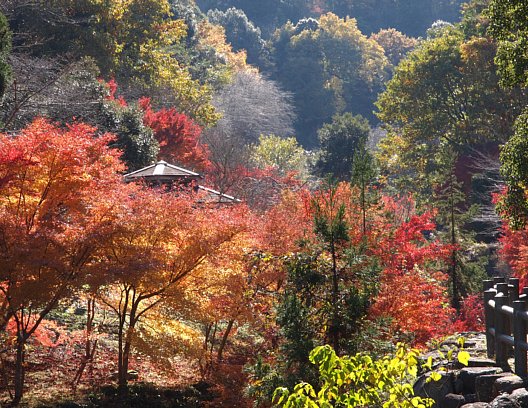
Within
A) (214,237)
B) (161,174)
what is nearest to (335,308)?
(214,237)

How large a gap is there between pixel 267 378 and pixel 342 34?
225 ft

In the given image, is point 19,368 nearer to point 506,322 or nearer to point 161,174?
point 506,322

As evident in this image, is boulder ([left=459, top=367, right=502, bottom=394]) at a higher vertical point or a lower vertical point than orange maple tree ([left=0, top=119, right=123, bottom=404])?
lower

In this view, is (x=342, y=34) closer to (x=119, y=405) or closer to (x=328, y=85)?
(x=328, y=85)

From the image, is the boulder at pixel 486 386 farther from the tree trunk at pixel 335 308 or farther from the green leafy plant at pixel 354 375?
the green leafy plant at pixel 354 375

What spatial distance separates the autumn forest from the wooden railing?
4.28ft

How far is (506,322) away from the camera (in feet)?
33.8

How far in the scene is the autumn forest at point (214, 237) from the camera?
11844 millimetres

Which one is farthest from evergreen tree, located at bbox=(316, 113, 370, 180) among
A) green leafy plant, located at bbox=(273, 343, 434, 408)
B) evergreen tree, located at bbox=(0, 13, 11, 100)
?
green leafy plant, located at bbox=(273, 343, 434, 408)

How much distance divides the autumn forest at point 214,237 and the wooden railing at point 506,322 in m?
1.30

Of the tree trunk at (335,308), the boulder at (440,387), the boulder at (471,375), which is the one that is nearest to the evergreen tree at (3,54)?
the tree trunk at (335,308)

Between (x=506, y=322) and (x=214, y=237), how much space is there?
6.55 metres

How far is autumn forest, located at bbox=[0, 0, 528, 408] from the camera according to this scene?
1184 centimetres

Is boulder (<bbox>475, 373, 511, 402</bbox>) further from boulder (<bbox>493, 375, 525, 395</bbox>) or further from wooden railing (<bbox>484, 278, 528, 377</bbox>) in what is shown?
wooden railing (<bbox>484, 278, 528, 377</bbox>)
